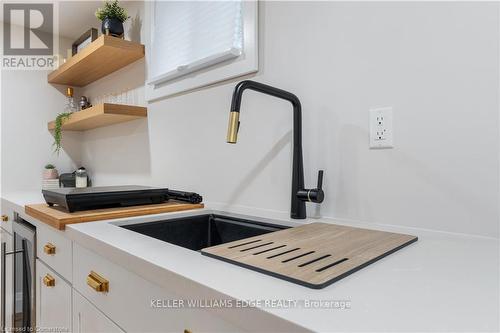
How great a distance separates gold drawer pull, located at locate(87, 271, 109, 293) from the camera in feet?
2.64

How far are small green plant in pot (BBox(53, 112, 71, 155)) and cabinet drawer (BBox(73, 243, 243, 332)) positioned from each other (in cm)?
177

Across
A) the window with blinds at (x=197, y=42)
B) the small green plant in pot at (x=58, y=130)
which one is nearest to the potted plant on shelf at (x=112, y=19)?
the window with blinds at (x=197, y=42)

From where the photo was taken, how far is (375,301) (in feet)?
1.47

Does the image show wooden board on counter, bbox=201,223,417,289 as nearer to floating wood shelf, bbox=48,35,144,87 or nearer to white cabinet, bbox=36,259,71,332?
white cabinet, bbox=36,259,71,332

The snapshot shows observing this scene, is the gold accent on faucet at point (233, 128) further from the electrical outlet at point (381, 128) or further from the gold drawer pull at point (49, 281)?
the gold drawer pull at point (49, 281)

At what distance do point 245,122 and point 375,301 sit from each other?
1.00 meters

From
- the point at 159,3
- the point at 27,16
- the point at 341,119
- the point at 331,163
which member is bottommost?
the point at 331,163

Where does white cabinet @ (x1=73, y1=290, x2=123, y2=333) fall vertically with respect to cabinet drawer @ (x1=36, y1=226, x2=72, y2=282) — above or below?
below

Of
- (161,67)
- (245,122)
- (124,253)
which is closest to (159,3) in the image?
(161,67)

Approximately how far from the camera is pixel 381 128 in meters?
0.96

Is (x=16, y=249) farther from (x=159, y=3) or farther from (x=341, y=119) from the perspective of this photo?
(x=341, y=119)

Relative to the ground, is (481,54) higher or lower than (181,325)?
higher

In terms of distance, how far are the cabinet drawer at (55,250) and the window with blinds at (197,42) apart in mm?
833

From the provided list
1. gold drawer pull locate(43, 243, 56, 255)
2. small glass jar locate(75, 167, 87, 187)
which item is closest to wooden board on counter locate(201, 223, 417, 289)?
gold drawer pull locate(43, 243, 56, 255)
